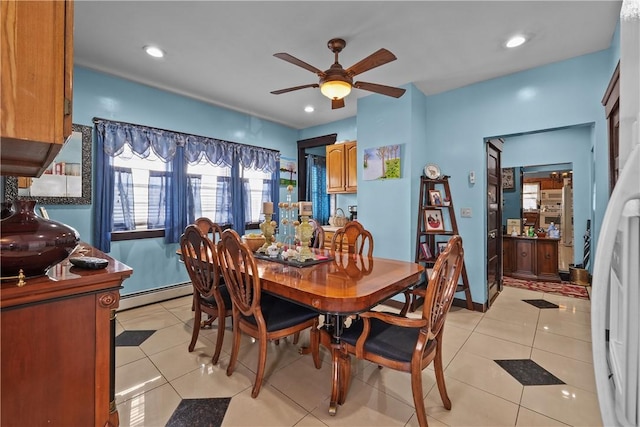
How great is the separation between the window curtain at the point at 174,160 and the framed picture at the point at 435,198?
2.47 m

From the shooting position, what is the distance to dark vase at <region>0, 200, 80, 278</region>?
916 mm

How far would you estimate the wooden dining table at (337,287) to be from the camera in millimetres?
1438

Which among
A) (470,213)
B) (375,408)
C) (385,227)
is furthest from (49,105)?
(470,213)

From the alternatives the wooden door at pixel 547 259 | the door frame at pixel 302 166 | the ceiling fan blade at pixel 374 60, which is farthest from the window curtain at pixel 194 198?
the wooden door at pixel 547 259

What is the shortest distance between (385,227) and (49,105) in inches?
129

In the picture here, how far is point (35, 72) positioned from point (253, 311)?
1.46 meters

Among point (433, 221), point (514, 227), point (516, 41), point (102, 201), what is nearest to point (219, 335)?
point (102, 201)

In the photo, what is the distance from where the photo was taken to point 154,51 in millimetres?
2684

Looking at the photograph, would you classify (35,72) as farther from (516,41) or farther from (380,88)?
(516,41)

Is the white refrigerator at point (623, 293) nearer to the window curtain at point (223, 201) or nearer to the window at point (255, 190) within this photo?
the window curtain at point (223, 201)

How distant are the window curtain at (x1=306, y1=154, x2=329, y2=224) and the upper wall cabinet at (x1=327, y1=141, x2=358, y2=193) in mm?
762

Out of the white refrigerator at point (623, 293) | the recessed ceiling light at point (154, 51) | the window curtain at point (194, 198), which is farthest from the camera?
the window curtain at point (194, 198)

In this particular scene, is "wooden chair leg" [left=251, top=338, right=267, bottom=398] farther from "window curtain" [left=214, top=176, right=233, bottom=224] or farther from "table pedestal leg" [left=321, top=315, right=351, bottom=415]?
"window curtain" [left=214, top=176, right=233, bottom=224]

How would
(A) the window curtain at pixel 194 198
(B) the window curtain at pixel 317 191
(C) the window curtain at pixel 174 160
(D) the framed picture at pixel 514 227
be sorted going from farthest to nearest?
1. (B) the window curtain at pixel 317 191
2. (D) the framed picture at pixel 514 227
3. (A) the window curtain at pixel 194 198
4. (C) the window curtain at pixel 174 160
